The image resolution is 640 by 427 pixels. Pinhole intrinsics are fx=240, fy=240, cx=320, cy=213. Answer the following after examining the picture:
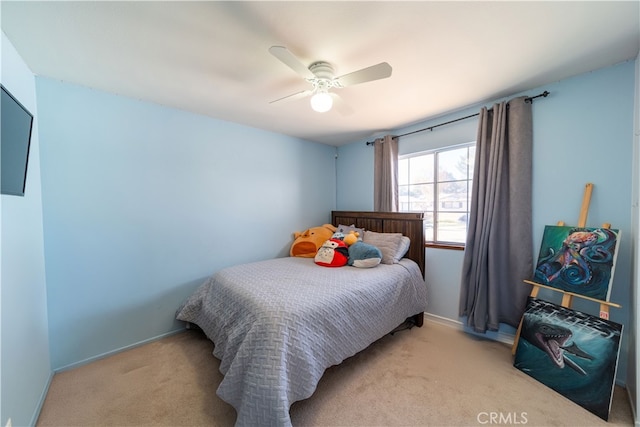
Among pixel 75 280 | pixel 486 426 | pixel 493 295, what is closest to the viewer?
pixel 486 426

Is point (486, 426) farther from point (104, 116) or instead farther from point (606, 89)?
point (104, 116)

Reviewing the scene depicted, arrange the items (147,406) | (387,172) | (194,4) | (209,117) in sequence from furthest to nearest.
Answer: (387,172) → (209,117) → (147,406) → (194,4)

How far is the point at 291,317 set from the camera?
1.51m

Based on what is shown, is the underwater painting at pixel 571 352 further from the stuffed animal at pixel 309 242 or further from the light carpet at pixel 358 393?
the stuffed animal at pixel 309 242

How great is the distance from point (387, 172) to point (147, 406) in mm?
3178

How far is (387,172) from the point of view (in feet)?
10.5

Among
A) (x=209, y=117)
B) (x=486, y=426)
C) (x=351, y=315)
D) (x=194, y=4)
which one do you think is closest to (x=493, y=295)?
(x=486, y=426)

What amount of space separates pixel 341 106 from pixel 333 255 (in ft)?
5.14

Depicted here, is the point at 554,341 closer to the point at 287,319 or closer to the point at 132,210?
the point at 287,319

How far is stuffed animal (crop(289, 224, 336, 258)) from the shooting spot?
3162mm

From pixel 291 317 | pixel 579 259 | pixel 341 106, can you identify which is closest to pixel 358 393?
pixel 291 317

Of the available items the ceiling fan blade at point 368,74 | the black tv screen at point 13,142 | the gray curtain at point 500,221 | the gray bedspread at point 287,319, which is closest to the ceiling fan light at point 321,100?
the ceiling fan blade at point 368,74

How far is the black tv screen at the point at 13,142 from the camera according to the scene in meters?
1.11

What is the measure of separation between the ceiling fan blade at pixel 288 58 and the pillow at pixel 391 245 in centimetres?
191
